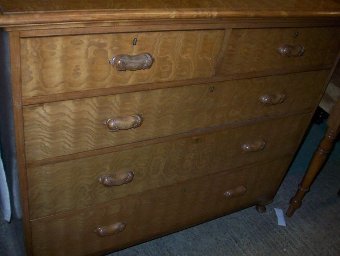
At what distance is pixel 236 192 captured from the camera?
1396 mm

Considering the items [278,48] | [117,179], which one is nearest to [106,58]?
[117,179]

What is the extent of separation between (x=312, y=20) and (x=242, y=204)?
81 centimetres

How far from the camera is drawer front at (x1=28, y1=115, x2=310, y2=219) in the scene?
3.09 feet

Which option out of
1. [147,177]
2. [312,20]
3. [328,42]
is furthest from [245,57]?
[147,177]

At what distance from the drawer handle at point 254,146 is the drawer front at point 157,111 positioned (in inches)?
4.8

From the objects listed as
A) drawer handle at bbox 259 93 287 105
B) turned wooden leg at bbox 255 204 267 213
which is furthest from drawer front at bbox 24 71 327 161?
turned wooden leg at bbox 255 204 267 213

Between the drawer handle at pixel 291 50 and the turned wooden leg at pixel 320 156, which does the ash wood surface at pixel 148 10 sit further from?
the turned wooden leg at pixel 320 156

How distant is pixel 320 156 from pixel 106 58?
1.06 m

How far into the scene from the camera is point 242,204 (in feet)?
4.99

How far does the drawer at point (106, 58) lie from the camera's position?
0.72m

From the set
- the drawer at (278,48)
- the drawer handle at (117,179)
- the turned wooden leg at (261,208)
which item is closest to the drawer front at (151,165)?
the drawer handle at (117,179)

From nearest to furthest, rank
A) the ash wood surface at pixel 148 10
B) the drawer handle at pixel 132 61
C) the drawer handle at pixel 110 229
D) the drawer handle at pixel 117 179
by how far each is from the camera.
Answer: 1. the ash wood surface at pixel 148 10
2. the drawer handle at pixel 132 61
3. the drawer handle at pixel 117 179
4. the drawer handle at pixel 110 229

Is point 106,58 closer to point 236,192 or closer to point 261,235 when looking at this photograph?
point 236,192

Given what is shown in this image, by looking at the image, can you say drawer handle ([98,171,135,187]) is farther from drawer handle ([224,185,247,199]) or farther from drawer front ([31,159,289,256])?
drawer handle ([224,185,247,199])
